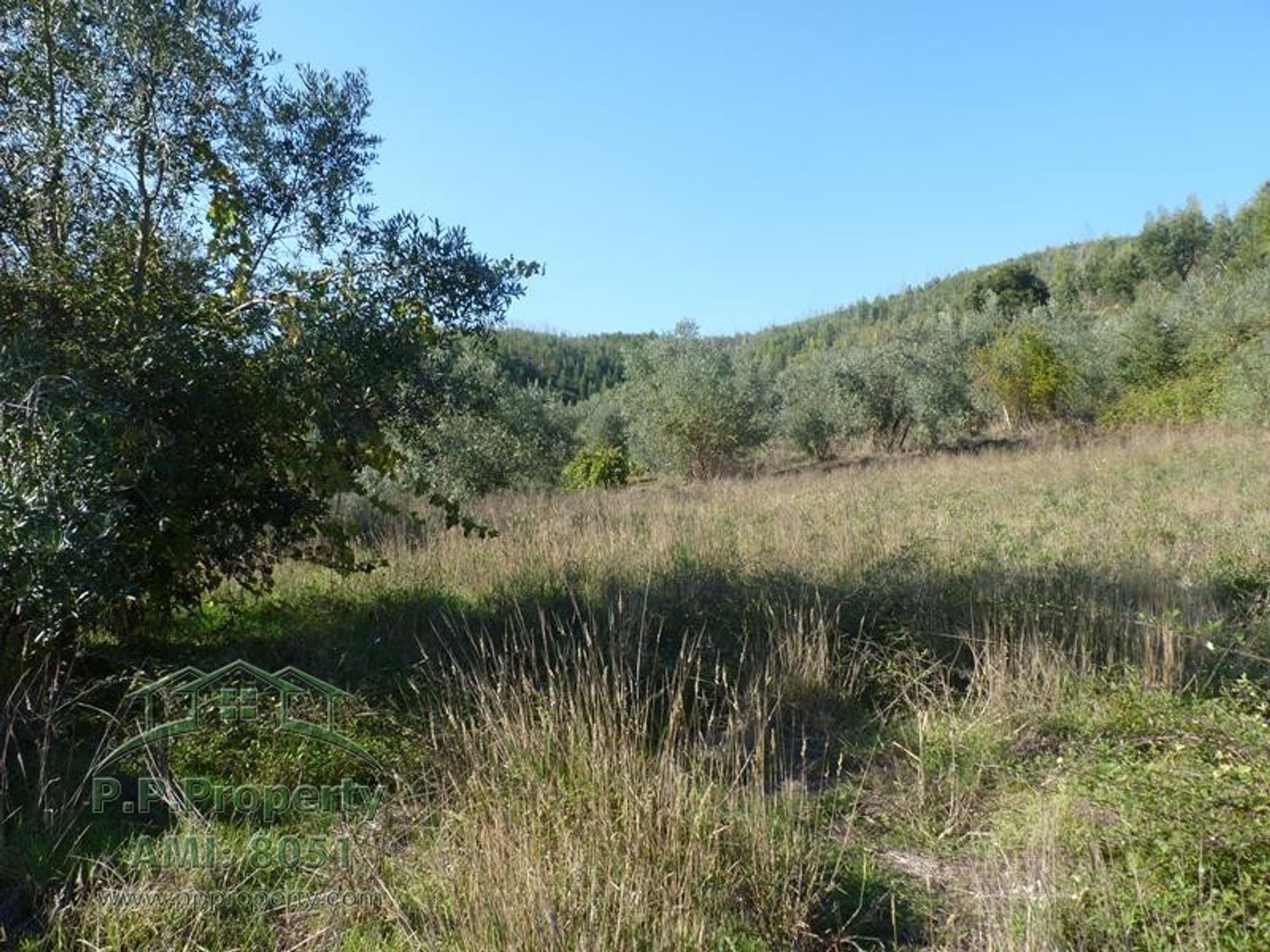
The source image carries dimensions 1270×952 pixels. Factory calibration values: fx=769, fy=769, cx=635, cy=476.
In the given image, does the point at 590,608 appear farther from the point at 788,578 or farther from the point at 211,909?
the point at 211,909

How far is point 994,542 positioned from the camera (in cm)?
782

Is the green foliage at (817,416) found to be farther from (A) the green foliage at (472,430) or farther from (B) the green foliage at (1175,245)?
(B) the green foliage at (1175,245)

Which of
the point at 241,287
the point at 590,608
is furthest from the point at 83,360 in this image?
the point at 590,608

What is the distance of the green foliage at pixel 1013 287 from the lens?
61219mm

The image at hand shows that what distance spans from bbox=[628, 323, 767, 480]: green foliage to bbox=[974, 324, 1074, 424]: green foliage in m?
8.73

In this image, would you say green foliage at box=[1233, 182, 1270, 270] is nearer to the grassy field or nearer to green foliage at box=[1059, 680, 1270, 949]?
the grassy field

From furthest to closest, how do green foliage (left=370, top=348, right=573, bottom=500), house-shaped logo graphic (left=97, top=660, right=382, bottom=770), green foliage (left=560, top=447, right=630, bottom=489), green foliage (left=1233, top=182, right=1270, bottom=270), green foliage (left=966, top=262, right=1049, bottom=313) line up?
green foliage (left=966, top=262, right=1049, bottom=313) < green foliage (left=1233, top=182, right=1270, bottom=270) < green foliage (left=560, top=447, right=630, bottom=489) < green foliage (left=370, top=348, right=573, bottom=500) < house-shaped logo graphic (left=97, top=660, right=382, bottom=770)

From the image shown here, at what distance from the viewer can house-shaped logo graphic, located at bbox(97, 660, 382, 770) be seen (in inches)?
144

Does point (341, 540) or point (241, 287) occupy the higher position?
point (241, 287)

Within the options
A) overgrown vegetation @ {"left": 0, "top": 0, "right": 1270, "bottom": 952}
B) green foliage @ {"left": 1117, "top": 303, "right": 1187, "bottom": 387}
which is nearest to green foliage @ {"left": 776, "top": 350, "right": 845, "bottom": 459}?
green foliage @ {"left": 1117, "top": 303, "right": 1187, "bottom": 387}

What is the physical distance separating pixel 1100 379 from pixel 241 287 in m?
29.8

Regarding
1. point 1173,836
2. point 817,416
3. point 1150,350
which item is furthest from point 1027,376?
point 1173,836

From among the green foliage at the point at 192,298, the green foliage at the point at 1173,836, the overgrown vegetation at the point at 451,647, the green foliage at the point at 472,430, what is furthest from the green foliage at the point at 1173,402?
the green foliage at the point at 192,298

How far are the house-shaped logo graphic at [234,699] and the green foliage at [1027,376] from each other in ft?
93.7
